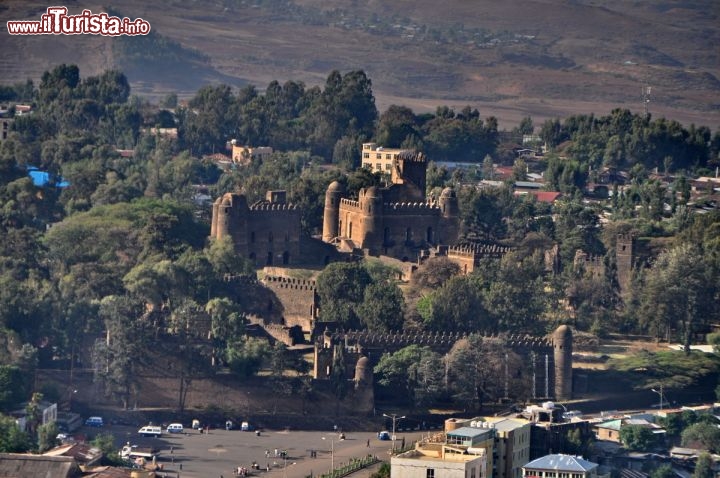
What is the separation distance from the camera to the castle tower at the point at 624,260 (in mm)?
94500

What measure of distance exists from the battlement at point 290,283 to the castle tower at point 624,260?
9982mm

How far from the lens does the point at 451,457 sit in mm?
67625

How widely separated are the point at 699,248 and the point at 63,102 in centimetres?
3729

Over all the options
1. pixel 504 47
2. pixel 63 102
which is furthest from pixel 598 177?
pixel 504 47

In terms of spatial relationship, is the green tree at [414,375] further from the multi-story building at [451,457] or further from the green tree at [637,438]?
the multi-story building at [451,457]

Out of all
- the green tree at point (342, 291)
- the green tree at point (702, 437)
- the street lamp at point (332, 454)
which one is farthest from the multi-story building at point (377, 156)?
the green tree at point (702, 437)

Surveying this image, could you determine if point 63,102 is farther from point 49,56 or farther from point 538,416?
point 538,416

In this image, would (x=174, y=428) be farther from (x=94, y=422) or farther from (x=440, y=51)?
(x=440, y=51)

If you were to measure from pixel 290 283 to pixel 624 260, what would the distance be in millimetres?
12173

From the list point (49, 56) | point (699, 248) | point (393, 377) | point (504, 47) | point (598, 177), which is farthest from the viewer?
point (504, 47)

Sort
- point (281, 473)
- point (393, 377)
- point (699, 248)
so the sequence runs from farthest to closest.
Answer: point (699, 248) < point (393, 377) < point (281, 473)

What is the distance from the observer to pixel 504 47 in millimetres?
181625

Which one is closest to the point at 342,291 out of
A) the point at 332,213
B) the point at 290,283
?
the point at 290,283

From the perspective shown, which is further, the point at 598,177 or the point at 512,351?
the point at 598,177
